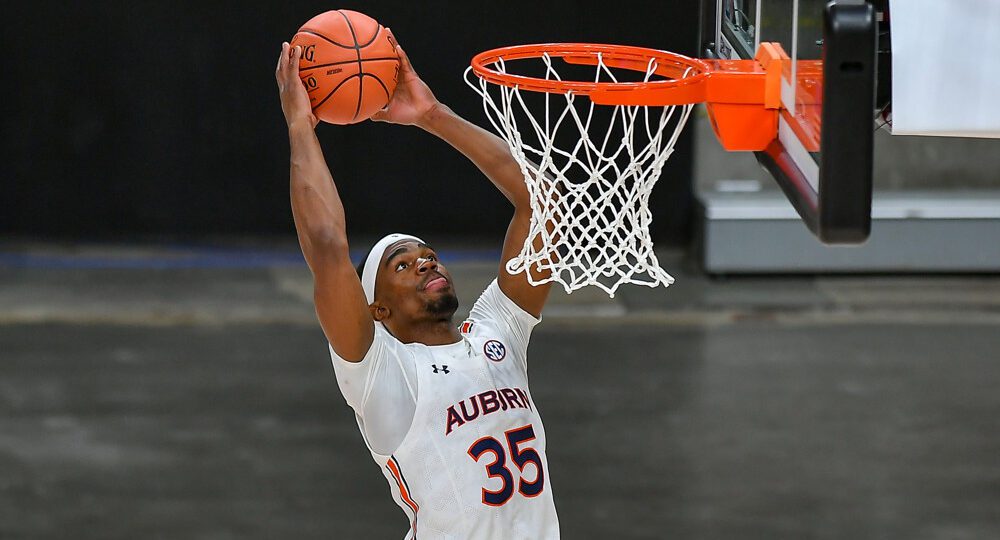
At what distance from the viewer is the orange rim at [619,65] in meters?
3.01

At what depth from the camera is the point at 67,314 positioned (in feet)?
28.8

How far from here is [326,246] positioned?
10.1 ft

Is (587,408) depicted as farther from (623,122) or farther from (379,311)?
Result: (623,122)

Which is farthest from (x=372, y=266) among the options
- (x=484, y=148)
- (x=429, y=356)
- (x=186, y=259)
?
(x=186, y=259)

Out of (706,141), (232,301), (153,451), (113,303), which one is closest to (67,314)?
(113,303)

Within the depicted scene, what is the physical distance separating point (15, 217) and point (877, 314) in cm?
657

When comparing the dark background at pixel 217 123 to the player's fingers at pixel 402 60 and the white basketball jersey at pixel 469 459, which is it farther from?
the white basketball jersey at pixel 469 459

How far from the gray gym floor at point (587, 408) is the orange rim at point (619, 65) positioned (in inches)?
102

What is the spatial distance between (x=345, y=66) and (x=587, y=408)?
3.92 meters

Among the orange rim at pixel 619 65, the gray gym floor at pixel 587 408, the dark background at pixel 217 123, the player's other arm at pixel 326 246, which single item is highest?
the orange rim at pixel 619 65

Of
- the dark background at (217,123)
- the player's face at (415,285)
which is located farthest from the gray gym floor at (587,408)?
the player's face at (415,285)

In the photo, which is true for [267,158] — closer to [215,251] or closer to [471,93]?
[215,251]

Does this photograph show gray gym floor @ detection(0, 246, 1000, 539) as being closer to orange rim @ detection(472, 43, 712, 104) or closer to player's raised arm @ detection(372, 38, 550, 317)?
player's raised arm @ detection(372, 38, 550, 317)

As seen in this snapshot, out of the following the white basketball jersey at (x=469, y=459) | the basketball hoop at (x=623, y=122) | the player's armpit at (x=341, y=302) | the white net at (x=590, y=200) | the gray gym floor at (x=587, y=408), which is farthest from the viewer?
the gray gym floor at (x=587, y=408)
